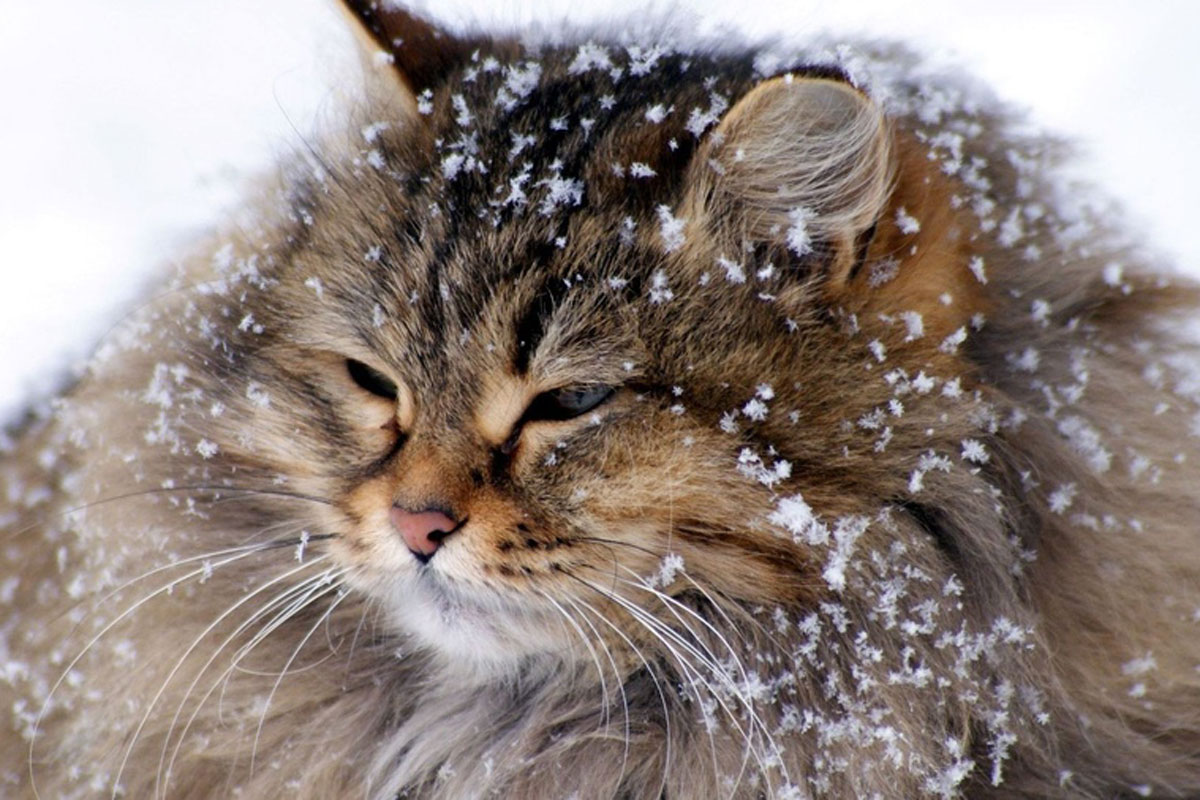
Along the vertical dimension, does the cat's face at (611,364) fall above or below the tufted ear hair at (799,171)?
below

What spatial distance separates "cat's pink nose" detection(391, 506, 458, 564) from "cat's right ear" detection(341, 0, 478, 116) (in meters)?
0.62

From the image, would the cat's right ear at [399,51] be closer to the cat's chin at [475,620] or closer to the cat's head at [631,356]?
the cat's head at [631,356]

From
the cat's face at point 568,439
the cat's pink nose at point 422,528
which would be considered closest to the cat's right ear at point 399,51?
the cat's face at point 568,439

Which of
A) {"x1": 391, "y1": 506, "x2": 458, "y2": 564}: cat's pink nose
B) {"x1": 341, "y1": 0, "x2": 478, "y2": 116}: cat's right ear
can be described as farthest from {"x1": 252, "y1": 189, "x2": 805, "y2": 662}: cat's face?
{"x1": 341, "y1": 0, "x2": 478, "y2": 116}: cat's right ear

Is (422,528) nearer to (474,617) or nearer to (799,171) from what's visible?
(474,617)

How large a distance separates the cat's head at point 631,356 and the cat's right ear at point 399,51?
0.19 meters

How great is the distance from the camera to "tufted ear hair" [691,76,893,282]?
1.34 m

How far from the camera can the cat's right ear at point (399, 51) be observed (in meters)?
1.64

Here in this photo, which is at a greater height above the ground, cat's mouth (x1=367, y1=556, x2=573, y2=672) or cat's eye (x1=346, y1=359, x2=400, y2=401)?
cat's eye (x1=346, y1=359, x2=400, y2=401)

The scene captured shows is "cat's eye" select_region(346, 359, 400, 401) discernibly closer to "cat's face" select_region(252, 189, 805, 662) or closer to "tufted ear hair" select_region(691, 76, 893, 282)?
"cat's face" select_region(252, 189, 805, 662)

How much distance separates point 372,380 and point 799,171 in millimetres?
672

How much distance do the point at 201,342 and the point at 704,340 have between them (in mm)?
851

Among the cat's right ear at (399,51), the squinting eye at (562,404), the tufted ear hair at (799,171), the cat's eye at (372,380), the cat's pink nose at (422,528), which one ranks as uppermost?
the tufted ear hair at (799,171)

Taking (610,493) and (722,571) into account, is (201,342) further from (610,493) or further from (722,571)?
(722,571)
